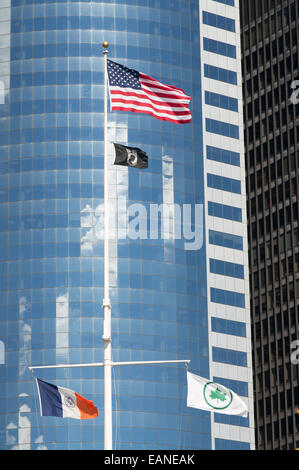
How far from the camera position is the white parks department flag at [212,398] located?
63.6 meters

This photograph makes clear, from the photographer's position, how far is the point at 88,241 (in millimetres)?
153000

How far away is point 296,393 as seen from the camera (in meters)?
184

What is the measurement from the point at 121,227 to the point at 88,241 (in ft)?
15.5

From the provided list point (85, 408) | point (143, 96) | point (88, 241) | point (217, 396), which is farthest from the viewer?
point (88, 241)

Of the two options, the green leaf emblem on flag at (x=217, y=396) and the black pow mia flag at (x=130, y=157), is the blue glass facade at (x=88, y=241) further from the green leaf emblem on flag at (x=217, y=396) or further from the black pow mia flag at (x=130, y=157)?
the green leaf emblem on flag at (x=217, y=396)

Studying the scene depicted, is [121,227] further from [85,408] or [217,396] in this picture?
[85,408]

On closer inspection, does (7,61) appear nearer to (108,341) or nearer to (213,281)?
(213,281)

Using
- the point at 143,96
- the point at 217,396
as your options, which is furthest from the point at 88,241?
the point at 217,396

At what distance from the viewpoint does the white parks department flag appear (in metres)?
63.6

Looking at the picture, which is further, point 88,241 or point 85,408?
point 88,241

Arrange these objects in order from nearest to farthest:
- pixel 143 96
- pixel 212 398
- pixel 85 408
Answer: pixel 85 408 → pixel 212 398 → pixel 143 96

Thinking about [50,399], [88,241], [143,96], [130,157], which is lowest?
[50,399]

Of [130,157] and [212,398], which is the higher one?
[130,157]
